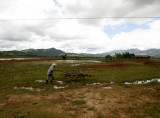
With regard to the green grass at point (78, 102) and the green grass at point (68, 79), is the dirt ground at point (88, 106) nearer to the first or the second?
the green grass at point (78, 102)

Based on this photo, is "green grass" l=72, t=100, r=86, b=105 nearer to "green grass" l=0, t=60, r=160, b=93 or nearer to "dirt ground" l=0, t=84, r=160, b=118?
"dirt ground" l=0, t=84, r=160, b=118

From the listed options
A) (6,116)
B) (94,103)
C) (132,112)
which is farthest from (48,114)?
(132,112)

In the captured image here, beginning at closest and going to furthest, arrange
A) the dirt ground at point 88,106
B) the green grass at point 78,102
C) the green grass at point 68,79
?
the dirt ground at point 88,106 → the green grass at point 78,102 → the green grass at point 68,79

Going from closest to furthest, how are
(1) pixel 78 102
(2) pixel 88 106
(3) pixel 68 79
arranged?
(2) pixel 88 106, (1) pixel 78 102, (3) pixel 68 79

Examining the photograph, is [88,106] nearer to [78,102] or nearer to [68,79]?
[78,102]

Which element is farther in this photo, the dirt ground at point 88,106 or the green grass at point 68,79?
the green grass at point 68,79

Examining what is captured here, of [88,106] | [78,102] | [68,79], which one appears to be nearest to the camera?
[88,106]

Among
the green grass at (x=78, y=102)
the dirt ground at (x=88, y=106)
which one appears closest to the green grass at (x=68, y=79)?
the dirt ground at (x=88, y=106)

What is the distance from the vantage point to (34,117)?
6426 mm

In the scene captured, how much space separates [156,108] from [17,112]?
368 inches

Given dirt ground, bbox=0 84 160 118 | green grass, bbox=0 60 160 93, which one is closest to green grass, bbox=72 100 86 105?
dirt ground, bbox=0 84 160 118

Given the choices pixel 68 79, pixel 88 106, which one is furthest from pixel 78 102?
pixel 68 79

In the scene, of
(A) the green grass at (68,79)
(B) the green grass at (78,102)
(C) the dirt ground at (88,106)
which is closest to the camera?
(C) the dirt ground at (88,106)

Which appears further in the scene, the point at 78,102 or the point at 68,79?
the point at 68,79
